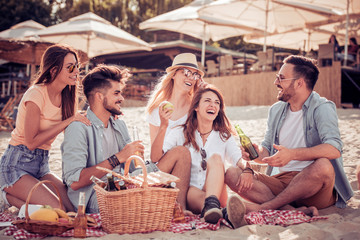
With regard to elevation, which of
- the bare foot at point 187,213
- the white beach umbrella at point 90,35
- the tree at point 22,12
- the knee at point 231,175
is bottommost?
the bare foot at point 187,213

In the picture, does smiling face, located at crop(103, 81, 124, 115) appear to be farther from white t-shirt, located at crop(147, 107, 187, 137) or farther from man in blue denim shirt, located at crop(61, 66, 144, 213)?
white t-shirt, located at crop(147, 107, 187, 137)

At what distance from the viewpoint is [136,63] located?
2355 cm

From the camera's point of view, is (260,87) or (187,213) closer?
(187,213)

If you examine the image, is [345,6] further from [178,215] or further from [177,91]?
[178,215]

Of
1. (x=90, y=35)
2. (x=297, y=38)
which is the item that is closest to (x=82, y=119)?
(x=90, y=35)

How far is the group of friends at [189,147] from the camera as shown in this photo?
11.0ft

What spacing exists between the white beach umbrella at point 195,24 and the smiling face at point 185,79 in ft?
27.2

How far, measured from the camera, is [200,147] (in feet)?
12.6

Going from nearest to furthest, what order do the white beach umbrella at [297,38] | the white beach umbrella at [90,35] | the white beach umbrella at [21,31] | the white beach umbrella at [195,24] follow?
the white beach umbrella at [90,35], the white beach umbrella at [195,24], the white beach umbrella at [21,31], the white beach umbrella at [297,38]

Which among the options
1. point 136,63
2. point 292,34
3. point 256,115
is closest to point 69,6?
point 136,63

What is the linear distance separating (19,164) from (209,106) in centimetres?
189

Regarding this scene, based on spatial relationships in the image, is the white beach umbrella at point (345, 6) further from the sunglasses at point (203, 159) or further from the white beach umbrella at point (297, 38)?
the sunglasses at point (203, 159)

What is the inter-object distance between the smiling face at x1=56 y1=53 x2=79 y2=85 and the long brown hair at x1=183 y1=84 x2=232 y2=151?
1.23 meters

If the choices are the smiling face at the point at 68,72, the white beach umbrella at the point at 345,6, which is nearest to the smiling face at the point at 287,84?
the smiling face at the point at 68,72
